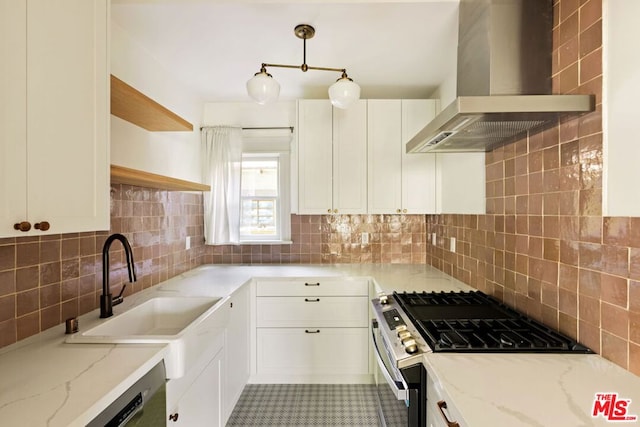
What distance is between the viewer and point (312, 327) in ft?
7.52

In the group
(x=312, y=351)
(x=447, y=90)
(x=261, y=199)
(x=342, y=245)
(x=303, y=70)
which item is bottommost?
(x=312, y=351)

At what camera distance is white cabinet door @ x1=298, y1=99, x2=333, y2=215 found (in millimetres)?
2502

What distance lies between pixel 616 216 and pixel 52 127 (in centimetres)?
186

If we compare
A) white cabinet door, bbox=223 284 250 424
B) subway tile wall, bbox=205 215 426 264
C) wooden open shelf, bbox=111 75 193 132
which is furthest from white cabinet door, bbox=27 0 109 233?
subway tile wall, bbox=205 215 426 264

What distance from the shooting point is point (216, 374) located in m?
1.66

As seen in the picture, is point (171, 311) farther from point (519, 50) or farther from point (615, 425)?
point (519, 50)

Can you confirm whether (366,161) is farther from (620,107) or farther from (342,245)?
(620,107)

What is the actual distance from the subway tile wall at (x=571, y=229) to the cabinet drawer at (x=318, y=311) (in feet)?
3.29

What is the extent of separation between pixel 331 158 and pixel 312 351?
1.57 m

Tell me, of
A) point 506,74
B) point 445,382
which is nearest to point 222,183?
point 506,74

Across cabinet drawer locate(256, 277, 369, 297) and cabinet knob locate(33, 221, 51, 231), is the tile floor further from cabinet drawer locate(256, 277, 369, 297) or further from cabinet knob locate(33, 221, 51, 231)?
cabinet knob locate(33, 221, 51, 231)

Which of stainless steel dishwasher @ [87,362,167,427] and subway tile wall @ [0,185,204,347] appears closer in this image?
stainless steel dishwasher @ [87,362,167,427]

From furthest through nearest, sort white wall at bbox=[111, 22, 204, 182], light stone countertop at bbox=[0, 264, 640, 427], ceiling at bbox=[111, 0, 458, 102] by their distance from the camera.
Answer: white wall at bbox=[111, 22, 204, 182]
ceiling at bbox=[111, 0, 458, 102]
light stone countertop at bbox=[0, 264, 640, 427]

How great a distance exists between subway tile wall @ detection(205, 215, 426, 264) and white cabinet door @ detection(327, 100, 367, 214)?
36 cm
